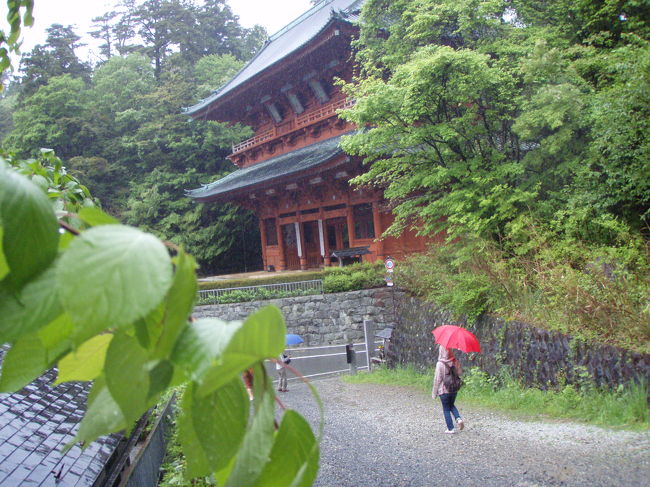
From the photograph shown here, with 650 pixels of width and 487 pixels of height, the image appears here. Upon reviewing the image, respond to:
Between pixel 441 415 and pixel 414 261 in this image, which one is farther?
pixel 414 261

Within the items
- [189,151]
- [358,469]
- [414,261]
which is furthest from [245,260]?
[358,469]

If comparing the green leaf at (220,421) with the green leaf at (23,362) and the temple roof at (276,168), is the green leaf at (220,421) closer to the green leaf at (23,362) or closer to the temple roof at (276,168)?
the green leaf at (23,362)

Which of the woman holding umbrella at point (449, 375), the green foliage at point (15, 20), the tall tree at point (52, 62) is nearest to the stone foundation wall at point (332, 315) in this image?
the woman holding umbrella at point (449, 375)

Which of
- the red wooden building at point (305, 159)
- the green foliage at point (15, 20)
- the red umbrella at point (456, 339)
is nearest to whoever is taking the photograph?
the green foliage at point (15, 20)

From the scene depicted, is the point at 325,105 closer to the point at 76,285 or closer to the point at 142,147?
the point at 142,147

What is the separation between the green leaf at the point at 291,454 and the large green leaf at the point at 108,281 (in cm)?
14

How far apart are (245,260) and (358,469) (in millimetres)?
15698

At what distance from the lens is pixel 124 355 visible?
12.3 inches

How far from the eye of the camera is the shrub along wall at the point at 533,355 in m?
5.39

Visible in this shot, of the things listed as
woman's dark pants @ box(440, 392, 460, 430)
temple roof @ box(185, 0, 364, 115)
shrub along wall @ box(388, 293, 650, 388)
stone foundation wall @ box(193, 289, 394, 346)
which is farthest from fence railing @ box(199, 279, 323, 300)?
woman's dark pants @ box(440, 392, 460, 430)

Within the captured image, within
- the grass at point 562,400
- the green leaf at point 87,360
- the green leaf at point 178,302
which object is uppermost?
the green leaf at point 178,302

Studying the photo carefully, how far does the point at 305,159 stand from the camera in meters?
12.6

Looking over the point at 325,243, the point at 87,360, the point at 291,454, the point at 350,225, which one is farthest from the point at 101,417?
the point at 325,243

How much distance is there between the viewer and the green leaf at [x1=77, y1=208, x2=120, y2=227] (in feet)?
1.02
